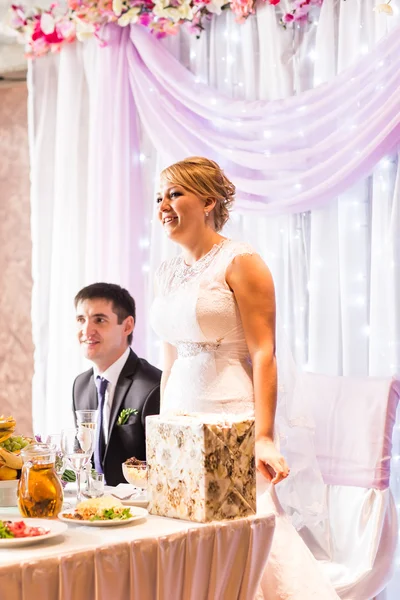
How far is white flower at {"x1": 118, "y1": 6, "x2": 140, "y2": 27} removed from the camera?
160 inches

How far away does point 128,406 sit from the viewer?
302cm

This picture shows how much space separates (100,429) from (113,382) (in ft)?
0.61

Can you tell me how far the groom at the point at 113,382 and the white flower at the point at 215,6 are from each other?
1.42m

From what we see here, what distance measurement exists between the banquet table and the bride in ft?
1.75

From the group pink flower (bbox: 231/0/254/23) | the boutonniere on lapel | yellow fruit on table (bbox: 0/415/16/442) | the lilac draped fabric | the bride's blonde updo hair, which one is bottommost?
the boutonniere on lapel

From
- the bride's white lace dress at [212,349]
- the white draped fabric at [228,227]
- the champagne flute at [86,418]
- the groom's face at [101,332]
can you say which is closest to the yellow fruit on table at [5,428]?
the champagne flute at [86,418]

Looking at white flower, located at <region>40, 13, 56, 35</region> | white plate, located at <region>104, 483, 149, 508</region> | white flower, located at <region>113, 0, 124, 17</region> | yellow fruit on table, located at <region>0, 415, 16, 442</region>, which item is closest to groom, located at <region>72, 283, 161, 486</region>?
white plate, located at <region>104, 483, 149, 508</region>

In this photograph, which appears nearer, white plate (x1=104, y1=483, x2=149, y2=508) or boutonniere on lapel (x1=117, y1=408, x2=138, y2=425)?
white plate (x1=104, y1=483, x2=149, y2=508)

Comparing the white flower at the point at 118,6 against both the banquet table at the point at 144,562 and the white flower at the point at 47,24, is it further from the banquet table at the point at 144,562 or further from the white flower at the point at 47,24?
the banquet table at the point at 144,562

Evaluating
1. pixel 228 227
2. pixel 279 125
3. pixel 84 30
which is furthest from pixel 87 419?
pixel 84 30

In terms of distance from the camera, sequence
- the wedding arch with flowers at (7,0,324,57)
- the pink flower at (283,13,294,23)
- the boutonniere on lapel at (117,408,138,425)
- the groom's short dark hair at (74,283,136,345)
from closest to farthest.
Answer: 1. the boutonniere on lapel at (117,408,138,425)
2. the groom's short dark hair at (74,283,136,345)
3. the pink flower at (283,13,294,23)
4. the wedding arch with flowers at (7,0,324,57)

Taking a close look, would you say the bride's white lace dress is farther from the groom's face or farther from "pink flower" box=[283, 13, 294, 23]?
"pink flower" box=[283, 13, 294, 23]

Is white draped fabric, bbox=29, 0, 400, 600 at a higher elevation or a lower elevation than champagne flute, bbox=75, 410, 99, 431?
higher

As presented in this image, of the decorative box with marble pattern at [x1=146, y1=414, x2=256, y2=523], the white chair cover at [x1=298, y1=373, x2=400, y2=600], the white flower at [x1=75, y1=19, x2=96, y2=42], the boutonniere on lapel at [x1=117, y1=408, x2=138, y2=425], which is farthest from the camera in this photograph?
the white flower at [x1=75, y1=19, x2=96, y2=42]
